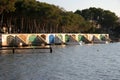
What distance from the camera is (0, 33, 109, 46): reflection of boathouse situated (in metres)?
96.0

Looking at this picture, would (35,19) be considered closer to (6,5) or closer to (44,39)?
(44,39)

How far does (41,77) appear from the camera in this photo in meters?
42.3

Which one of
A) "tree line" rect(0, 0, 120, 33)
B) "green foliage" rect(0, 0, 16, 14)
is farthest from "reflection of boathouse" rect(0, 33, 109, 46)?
"green foliage" rect(0, 0, 16, 14)

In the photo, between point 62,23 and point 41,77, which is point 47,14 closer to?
point 62,23

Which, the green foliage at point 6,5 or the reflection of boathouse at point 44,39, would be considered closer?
the green foliage at point 6,5

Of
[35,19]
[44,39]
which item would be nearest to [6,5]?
[44,39]

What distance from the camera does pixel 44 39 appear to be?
110m

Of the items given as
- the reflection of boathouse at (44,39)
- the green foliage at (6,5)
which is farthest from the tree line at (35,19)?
the reflection of boathouse at (44,39)

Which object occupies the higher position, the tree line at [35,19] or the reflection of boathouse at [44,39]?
the tree line at [35,19]

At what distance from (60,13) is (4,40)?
39148mm

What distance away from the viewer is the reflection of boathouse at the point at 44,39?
96.0 metres

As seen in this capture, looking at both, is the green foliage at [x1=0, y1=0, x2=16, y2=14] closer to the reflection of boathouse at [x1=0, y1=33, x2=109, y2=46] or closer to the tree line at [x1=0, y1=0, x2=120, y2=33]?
the tree line at [x1=0, y1=0, x2=120, y2=33]

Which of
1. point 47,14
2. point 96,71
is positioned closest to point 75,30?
point 47,14

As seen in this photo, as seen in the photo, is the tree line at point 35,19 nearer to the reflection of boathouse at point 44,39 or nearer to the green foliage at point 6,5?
the green foliage at point 6,5
